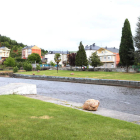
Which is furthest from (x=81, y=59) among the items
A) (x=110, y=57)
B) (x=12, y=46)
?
(x=12, y=46)

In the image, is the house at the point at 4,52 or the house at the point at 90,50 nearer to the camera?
the house at the point at 90,50

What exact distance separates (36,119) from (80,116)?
72.6 inches

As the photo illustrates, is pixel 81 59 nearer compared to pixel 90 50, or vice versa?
pixel 81 59

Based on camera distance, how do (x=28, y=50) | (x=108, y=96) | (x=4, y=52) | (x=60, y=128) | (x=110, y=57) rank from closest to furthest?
(x=60, y=128)
(x=108, y=96)
(x=110, y=57)
(x=4, y=52)
(x=28, y=50)

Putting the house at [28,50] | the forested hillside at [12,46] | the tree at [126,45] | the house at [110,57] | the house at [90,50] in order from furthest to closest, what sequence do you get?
1. the house at [28,50]
2. the forested hillside at [12,46]
3. the house at [90,50]
4. the house at [110,57]
5. the tree at [126,45]

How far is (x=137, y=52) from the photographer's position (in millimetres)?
47344

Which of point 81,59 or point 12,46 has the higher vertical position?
point 12,46

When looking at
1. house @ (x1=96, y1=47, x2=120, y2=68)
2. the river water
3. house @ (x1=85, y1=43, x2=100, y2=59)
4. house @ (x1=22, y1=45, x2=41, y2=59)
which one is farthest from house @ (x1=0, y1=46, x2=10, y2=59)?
the river water

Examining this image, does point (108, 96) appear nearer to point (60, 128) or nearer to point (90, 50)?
point (60, 128)

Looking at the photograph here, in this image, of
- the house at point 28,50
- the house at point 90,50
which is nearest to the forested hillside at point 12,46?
the house at point 28,50

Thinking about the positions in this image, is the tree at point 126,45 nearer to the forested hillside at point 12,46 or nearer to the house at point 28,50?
the forested hillside at point 12,46

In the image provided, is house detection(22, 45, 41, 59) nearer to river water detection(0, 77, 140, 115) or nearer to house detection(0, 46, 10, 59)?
house detection(0, 46, 10, 59)

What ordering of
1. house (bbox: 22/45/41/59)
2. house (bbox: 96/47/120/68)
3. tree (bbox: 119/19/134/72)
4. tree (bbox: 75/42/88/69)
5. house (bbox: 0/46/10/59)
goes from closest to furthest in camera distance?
tree (bbox: 119/19/134/72)
tree (bbox: 75/42/88/69)
house (bbox: 96/47/120/68)
house (bbox: 0/46/10/59)
house (bbox: 22/45/41/59)

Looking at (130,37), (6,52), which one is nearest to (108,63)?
(130,37)
